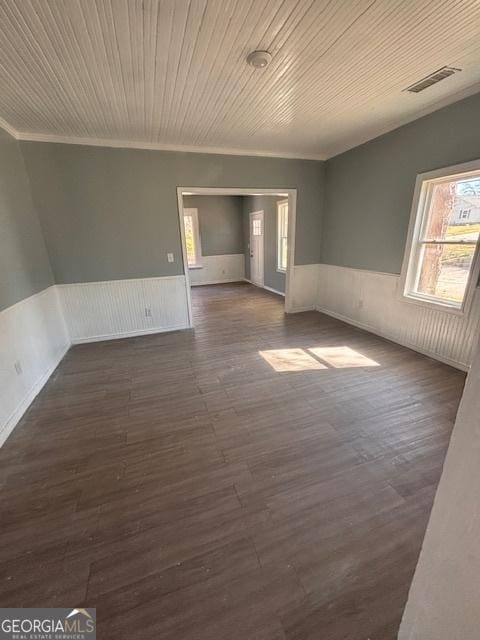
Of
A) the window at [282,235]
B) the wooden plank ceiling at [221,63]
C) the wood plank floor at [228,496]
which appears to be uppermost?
the wooden plank ceiling at [221,63]

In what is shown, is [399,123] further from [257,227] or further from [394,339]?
[257,227]

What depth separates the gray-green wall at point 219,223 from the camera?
24.7ft

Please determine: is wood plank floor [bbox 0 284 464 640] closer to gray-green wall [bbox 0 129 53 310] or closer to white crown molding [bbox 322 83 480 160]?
gray-green wall [bbox 0 129 53 310]

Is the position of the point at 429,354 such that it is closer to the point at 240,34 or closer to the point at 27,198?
the point at 240,34

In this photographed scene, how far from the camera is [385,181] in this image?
3479 millimetres

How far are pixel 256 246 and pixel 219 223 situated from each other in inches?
58.5

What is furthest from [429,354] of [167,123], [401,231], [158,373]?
[167,123]

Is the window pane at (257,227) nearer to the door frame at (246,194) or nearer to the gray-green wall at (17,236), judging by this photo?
the door frame at (246,194)

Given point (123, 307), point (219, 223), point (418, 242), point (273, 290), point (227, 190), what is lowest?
point (273, 290)

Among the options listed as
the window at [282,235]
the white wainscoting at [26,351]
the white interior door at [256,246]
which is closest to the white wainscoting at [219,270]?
the white interior door at [256,246]

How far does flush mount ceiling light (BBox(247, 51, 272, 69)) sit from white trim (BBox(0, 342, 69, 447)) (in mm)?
3457

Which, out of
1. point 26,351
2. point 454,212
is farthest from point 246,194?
point 26,351

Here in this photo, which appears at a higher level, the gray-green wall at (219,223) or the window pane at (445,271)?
the gray-green wall at (219,223)

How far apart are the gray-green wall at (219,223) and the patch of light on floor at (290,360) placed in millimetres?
5342
